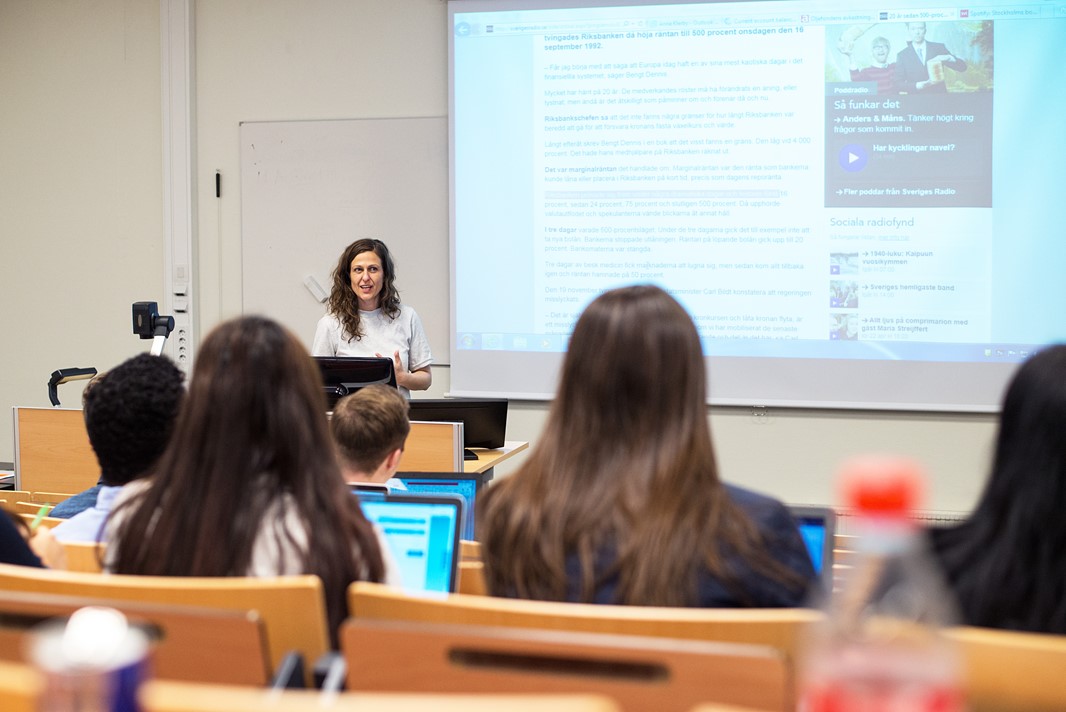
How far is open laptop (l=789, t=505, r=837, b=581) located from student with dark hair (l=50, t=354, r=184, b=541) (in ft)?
3.53

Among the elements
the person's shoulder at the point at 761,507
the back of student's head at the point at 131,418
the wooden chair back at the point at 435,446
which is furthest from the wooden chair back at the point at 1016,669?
the wooden chair back at the point at 435,446

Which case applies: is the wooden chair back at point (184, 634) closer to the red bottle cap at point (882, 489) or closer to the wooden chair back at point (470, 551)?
the red bottle cap at point (882, 489)

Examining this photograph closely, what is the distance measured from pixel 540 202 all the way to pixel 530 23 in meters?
0.85

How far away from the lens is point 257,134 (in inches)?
204

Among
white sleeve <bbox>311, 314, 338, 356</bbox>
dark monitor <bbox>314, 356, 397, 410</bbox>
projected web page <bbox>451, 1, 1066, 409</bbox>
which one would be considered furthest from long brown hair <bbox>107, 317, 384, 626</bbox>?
projected web page <bbox>451, 1, 1066, 409</bbox>

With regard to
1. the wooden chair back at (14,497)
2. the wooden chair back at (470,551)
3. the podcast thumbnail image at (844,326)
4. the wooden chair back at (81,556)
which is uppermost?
the podcast thumbnail image at (844,326)

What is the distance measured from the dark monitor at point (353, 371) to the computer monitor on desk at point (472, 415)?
146 millimetres

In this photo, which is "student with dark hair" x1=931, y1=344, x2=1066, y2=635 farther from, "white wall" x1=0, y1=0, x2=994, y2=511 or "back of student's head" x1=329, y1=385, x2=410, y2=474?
"white wall" x1=0, y1=0, x2=994, y2=511

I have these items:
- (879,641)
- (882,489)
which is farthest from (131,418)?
(882,489)

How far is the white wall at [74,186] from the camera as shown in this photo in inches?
211

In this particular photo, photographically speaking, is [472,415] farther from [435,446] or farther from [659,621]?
[659,621]

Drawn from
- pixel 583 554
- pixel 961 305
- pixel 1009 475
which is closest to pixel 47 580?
pixel 583 554

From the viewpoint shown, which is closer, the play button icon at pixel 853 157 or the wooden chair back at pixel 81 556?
the wooden chair back at pixel 81 556

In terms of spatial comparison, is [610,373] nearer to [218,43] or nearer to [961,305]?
[961,305]
